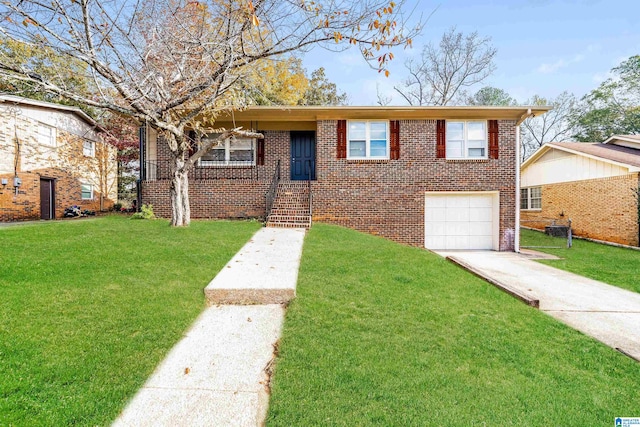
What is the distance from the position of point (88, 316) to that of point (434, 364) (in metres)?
3.53

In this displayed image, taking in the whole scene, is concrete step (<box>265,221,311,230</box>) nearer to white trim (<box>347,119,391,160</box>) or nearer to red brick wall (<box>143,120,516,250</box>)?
red brick wall (<box>143,120,516,250</box>)

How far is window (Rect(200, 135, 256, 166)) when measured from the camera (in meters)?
10.9

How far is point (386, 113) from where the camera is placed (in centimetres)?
997

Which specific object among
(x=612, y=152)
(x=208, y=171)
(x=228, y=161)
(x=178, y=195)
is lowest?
(x=178, y=195)

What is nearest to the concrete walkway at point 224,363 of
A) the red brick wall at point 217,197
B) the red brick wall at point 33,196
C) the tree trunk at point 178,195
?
the tree trunk at point 178,195

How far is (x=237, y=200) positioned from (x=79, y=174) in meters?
9.88

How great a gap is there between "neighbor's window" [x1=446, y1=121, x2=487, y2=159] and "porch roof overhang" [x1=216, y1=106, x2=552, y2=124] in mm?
235

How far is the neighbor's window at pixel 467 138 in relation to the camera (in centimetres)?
1020

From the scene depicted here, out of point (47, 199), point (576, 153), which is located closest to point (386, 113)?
point (576, 153)

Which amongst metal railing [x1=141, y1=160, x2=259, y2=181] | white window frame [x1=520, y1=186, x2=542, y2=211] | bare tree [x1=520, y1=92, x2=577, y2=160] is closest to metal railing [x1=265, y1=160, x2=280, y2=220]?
metal railing [x1=141, y1=160, x2=259, y2=181]

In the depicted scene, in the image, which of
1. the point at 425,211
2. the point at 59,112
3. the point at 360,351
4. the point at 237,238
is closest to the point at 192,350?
the point at 360,351

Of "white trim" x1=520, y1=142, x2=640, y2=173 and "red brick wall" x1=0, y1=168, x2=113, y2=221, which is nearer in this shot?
"white trim" x1=520, y1=142, x2=640, y2=173

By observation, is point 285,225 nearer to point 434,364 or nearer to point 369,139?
point 369,139

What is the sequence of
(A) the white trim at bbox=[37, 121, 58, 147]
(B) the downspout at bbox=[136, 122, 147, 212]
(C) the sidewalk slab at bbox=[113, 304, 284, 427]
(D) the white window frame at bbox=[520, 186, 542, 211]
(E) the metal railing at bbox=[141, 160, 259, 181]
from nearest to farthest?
(C) the sidewalk slab at bbox=[113, 304, 284, 427] < (B) the downspout at bbox=[136, 122, 147, 212] < (E) the metal railing at bbox=[141, 160, 259, 181] < (A) the white trim at bbox=[37, 121, 58, 147] < (D) the white window frame at bbox=[520, 186, 542, 211]
